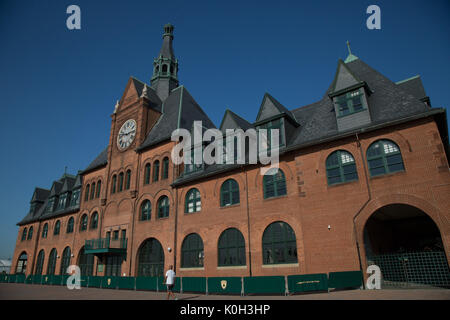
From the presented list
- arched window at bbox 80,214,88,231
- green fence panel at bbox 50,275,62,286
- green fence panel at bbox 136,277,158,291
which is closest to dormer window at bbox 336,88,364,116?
green fence panel at bbox 136,277,158,291

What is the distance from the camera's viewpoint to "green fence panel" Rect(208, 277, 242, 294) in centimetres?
1686

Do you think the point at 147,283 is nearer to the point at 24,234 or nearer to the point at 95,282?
the point at 95,282

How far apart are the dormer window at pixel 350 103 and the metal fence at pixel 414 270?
8.85m

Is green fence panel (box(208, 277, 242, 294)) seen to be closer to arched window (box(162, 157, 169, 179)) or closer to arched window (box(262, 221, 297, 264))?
arched window (box(262, 221, 297, 264))

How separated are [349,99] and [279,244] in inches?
415

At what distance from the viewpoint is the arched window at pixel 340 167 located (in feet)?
56.2

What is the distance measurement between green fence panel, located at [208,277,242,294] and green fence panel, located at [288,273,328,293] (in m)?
3.21

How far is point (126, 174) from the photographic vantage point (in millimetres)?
32031

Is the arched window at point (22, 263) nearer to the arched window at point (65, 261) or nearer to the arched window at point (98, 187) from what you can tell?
the arched window at point (65, 261)

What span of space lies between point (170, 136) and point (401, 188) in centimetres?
2009

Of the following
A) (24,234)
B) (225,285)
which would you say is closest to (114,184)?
(225,285)
